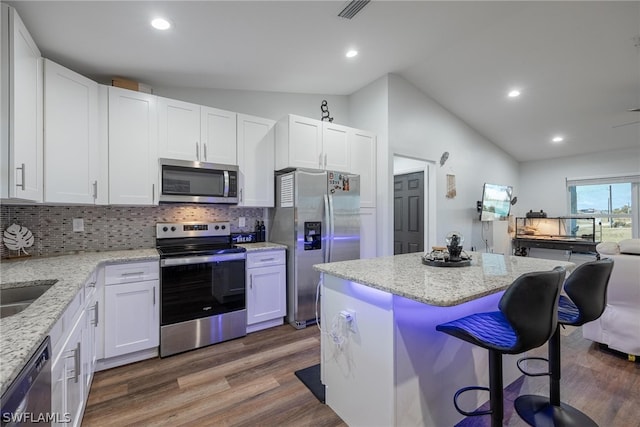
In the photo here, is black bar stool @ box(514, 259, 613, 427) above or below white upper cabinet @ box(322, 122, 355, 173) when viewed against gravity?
below

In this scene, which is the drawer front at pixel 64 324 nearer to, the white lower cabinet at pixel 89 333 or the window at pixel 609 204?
the white lower cabinet at pixel 89 333

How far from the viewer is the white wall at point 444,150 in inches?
158

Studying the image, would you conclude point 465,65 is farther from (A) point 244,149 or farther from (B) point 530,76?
(A) point 244,149

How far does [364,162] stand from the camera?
154 inches

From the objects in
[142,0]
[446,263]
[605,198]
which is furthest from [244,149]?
[605,198]

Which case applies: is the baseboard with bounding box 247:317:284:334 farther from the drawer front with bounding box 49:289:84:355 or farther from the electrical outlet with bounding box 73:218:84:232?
the electrical outlet with bounding box 73:218:84:232

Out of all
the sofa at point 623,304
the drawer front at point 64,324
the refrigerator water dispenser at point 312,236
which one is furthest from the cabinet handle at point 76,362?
the sofa at point 623,304

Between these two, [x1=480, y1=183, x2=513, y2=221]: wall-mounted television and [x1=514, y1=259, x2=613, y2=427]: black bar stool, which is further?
[x1=480, y1=183, x2=513, y2=221]: wall-mounted television

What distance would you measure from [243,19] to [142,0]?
679mm

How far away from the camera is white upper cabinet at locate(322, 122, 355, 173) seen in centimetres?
358

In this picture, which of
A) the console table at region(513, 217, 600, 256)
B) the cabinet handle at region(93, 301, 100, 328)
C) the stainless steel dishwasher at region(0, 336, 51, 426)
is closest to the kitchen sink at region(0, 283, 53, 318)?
the cabinet handle at region(93, 301, 100, 328)

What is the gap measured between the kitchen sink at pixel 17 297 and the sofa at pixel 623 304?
165 inches

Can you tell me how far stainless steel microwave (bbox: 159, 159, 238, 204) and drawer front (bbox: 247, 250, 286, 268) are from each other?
62 centimetres

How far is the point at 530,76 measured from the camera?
12.5ft
